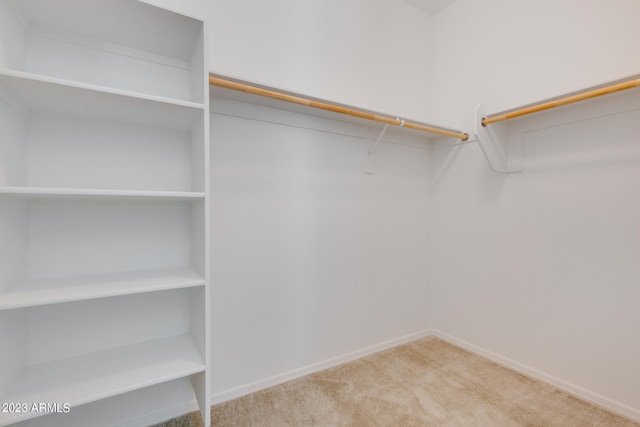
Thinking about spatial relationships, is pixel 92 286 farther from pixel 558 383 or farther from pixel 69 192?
pixel 558 383

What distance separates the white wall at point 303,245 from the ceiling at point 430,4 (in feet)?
3.73

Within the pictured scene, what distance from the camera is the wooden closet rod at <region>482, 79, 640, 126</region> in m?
1.35

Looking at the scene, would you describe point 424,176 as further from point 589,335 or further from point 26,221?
point 26,221

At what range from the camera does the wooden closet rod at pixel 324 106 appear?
4.51ft

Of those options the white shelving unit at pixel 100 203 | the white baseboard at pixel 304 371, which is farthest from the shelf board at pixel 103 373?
the white baseboard at pixel 304 371

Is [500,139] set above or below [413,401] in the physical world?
above

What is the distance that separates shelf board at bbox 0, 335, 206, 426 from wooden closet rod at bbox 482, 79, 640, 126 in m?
2.09

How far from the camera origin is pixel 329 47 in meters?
1.99

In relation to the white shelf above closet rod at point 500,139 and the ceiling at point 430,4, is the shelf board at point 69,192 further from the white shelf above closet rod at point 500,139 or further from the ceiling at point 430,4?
the ceiling at point 430,4

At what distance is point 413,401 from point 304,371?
2.20ft

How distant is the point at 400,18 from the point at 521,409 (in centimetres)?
270

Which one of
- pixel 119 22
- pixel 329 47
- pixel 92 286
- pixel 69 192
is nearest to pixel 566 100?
pixel 329 47

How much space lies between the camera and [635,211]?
1544 millimetres

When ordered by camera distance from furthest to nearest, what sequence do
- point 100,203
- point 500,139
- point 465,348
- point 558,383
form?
point 465,348
point 500,139
point 558,383
point 100,203
